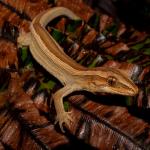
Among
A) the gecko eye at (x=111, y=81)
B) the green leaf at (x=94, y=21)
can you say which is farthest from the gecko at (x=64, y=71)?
the green leaf at (x=94, y=21)

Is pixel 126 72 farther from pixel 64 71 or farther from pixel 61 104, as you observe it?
pixel 64 71

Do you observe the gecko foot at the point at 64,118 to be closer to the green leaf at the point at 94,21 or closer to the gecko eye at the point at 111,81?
the gecko eye at the point at 111,81

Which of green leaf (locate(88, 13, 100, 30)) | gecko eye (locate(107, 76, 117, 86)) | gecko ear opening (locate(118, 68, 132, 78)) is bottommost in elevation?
gecko eye (locate(107, 76, 117, 86))

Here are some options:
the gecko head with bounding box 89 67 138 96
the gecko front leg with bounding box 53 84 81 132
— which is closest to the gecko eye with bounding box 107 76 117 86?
the gecko head with bounding box 89 67 138 96

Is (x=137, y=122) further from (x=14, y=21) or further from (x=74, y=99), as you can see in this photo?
(x=14, y=21)

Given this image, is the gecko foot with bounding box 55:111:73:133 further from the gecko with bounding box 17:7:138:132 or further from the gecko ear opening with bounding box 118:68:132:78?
the gecko ear opening with bounding box 118:68:132:78

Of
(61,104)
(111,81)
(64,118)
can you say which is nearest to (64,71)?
(61,104)

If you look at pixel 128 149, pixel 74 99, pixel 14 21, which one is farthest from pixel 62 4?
pixel 128 149

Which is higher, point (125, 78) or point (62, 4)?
point (62, 4)
